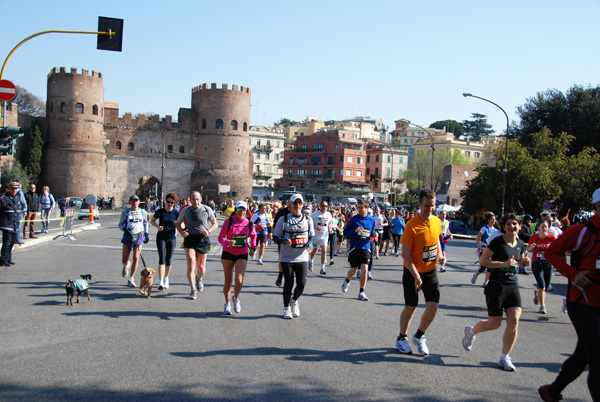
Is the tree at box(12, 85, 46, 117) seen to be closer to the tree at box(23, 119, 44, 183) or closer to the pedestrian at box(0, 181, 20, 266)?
the tree at box(23, 119, 44, 183)

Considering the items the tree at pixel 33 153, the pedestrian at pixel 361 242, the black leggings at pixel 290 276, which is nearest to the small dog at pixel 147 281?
the black leggings at pixel 290 276

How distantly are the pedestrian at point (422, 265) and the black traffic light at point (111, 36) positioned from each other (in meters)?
10.3

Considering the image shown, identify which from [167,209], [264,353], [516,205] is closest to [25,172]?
[516,205]

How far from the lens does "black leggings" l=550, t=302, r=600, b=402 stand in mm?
4254

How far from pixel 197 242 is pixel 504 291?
5.01 m

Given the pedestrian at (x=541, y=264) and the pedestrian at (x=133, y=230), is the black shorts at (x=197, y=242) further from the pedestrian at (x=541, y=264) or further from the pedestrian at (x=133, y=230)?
the pedestrian at (x=541, y=264)

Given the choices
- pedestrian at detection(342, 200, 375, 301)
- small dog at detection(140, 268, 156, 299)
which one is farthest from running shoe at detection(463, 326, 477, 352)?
small dog at detection(140, 268, 156, 299)

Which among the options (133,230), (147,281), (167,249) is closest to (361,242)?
(167,249)

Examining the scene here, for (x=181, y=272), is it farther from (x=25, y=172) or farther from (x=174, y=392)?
(x=25, y=172)

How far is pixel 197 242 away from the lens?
9305 millimetres

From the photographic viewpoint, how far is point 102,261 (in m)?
14.0

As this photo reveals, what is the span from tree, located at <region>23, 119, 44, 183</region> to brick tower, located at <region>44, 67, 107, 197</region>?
3.54 feet

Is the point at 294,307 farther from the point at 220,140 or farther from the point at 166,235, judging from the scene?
the point at 220,140

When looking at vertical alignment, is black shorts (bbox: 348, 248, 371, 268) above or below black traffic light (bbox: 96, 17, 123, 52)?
below
